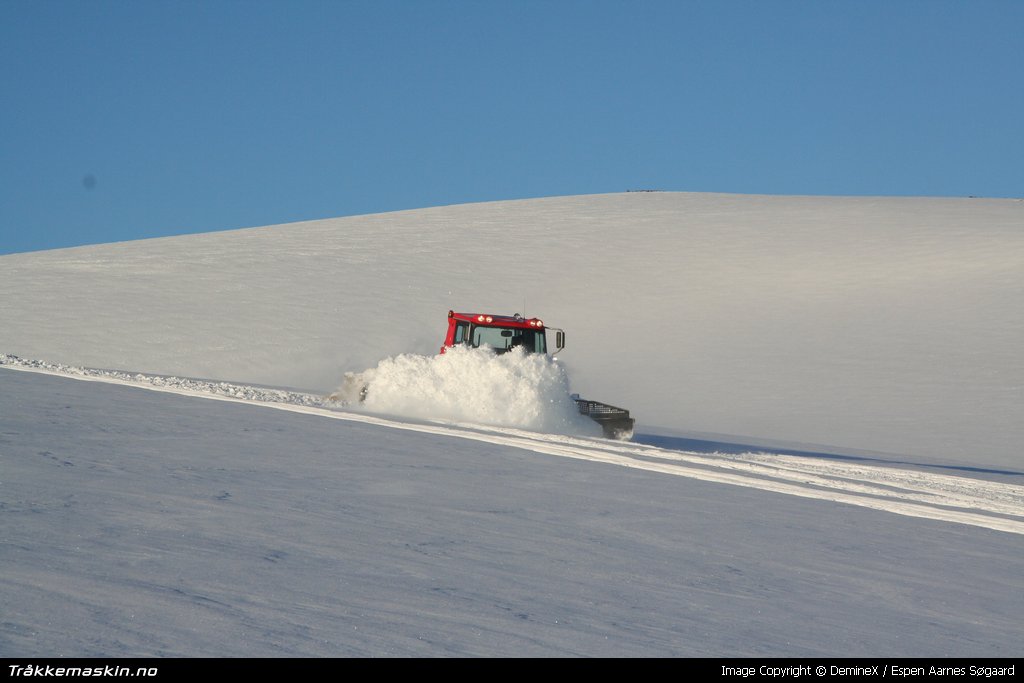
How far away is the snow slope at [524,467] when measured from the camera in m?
4.69

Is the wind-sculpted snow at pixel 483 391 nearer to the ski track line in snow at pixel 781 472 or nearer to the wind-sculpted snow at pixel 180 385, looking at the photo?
the ski track line in snow at pixel 781 472

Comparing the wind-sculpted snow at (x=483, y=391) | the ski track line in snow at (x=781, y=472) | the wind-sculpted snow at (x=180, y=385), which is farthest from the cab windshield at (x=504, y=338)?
the wind-sculpted snow at (x=180, y=385)

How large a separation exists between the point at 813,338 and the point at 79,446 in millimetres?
20334

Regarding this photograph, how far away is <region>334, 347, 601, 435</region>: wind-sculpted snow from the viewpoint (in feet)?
49.3

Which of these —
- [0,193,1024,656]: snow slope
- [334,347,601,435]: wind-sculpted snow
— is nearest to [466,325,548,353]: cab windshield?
[334,347,601,435]: wind-sculpted snow

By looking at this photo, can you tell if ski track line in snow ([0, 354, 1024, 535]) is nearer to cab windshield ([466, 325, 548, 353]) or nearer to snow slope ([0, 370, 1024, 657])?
snow slope ([0, 370, 1024, 657])

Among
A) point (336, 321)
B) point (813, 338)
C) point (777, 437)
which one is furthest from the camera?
point (336, 321)

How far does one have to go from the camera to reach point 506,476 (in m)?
9.27

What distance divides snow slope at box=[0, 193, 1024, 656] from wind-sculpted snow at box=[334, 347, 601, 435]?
5 cm

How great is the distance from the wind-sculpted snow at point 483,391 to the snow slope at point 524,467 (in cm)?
5

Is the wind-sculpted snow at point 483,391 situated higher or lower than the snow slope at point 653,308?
lower

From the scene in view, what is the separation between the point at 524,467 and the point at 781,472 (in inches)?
128

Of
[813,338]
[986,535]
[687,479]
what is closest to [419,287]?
[813,338]
